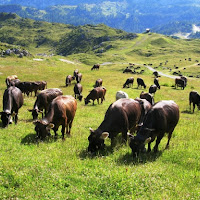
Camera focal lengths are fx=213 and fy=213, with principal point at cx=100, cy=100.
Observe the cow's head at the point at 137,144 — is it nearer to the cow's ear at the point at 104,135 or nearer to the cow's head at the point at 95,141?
the cow's ear at the point at 104,135

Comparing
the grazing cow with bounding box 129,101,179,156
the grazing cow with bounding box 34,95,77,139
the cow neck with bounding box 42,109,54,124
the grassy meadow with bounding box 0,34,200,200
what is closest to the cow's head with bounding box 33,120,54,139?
the grazing cow with bounding box 34,95,77,139

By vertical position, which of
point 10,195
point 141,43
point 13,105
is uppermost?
point 141,43

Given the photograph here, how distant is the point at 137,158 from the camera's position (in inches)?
406

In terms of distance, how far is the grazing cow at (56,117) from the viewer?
12172mm

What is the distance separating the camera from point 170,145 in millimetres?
12508

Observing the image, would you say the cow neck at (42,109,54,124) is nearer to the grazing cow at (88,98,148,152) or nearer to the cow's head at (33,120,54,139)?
the cow's head at (33,120,54,139)

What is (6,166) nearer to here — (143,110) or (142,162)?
(142,162)

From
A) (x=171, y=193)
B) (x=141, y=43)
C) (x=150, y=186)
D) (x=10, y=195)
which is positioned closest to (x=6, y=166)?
(x=10, y=195)

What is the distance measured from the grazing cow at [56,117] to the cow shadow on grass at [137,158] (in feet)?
14.3

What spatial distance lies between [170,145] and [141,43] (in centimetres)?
17367

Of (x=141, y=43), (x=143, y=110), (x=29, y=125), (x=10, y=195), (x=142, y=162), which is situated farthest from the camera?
(x=141, y=43)

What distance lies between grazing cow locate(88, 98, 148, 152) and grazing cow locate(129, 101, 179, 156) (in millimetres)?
1055

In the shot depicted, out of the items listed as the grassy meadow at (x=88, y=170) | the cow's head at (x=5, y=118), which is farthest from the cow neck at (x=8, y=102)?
the grassy meadow at (x=88, y=170)

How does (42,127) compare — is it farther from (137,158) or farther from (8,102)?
(137,158)
